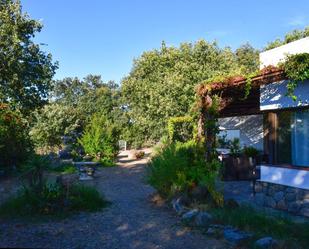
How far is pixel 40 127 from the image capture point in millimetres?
28047

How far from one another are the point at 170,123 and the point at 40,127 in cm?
1170

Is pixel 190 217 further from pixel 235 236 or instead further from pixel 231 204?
pixel 235 236

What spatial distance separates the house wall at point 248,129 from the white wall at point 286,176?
33.1ft

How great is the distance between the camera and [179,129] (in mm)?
21688

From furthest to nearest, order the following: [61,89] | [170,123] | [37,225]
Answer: [61,89]
[170,123]
[37,225]

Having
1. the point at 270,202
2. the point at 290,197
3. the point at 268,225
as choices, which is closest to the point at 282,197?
the point at 290,197

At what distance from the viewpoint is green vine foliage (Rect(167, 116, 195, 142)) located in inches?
824

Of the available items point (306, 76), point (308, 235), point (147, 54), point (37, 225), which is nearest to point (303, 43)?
point (306, 76)

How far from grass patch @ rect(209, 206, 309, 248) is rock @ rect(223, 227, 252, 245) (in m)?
0.18

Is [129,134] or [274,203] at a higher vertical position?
[129,134]

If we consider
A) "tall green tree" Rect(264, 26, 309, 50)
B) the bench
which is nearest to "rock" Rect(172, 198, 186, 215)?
the bench

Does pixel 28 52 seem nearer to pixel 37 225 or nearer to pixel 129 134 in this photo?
pixel 37 225

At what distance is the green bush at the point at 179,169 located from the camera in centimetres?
923

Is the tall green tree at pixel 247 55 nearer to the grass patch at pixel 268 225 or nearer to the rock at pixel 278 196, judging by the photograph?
the rock at pixel 278 196
